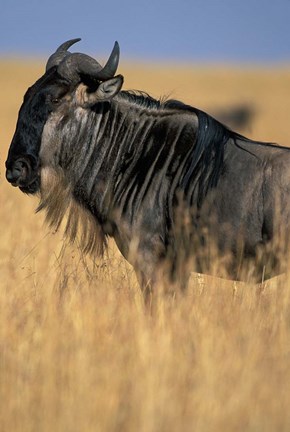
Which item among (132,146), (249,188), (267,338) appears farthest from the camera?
(132,146)

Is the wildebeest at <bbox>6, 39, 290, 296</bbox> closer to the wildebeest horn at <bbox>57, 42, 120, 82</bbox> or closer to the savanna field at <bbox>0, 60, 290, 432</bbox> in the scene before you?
the wildebeest horn at <bbox>57, 42, 120, 82</bbox>

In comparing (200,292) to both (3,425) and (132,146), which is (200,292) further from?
(3,425)

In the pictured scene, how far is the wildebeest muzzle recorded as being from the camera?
559cm

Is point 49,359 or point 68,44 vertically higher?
point 68,44

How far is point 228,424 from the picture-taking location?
3.50 m

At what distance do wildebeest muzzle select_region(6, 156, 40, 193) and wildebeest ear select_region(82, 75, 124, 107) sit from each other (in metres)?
0.57

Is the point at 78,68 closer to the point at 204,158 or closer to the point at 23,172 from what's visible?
the point at 23,172

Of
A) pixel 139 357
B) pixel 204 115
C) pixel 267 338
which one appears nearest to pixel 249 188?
pixel 204 115

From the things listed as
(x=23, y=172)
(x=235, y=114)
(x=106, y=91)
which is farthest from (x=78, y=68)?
(x=235, y=114)

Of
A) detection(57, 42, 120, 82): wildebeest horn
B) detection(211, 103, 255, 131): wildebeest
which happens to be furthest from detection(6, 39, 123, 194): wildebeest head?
detection(211, 103, 255, 131): wildebeest

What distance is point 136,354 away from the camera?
4.12 metres

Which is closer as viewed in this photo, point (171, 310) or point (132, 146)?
point (171, 310)

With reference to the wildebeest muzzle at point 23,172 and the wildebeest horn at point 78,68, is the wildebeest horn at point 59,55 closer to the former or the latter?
the wildebeest horn at point 78,68

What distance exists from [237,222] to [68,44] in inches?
71.7
